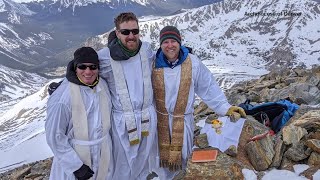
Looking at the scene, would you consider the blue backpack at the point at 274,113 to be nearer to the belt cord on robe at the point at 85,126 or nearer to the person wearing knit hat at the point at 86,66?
the belt cord on robe at the point at 85,126

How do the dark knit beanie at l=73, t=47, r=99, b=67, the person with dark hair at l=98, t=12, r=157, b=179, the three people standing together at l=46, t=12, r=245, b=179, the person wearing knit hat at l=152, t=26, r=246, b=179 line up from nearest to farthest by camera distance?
the dark knit beanie at l=73, t=47, r=99, b=67 < the three people standing together at l=46, t=12, r=245, b=179 < the person with dark hair at l=98, t=12, r=157, b=179 < the person wearing knit hat at l=152, t=26, r=246, b=179

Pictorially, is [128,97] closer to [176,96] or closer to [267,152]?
[176,96]

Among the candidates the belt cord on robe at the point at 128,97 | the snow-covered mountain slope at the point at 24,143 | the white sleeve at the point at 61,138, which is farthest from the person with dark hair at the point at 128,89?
the snow-covered mountain slope at the point at 24,143

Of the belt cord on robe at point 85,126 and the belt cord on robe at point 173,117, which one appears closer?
the belt cord on robe at point 85,126

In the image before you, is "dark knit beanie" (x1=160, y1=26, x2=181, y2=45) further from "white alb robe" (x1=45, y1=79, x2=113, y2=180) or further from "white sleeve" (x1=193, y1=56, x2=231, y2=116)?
"white alb robe" (x1=45, y1=79, x2=113, y2=180)

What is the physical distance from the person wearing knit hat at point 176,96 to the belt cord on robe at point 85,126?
42.7 inches

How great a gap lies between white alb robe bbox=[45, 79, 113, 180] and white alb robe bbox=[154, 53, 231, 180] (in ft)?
3.93

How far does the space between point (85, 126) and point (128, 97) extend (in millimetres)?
920

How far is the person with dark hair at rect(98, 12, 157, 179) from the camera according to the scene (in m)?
6.70

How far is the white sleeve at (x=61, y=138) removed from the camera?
6242 mm

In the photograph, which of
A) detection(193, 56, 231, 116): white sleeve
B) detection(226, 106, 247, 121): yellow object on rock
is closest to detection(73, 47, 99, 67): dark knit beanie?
detection(193, 56, 231, 116): white sleeve

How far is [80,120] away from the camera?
6340mm

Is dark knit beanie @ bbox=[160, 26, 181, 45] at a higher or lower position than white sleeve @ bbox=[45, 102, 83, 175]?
higher

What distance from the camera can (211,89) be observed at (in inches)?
297
